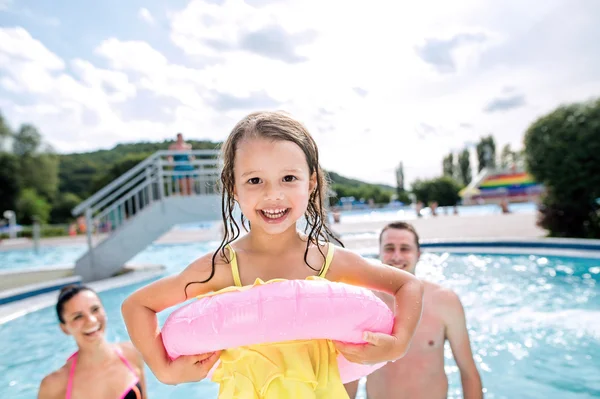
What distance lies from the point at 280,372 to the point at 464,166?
164 ft

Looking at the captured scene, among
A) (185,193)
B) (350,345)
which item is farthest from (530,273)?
(350,345)

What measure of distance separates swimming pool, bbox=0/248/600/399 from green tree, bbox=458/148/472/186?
41.0 meters

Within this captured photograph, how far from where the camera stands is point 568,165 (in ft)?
30.2

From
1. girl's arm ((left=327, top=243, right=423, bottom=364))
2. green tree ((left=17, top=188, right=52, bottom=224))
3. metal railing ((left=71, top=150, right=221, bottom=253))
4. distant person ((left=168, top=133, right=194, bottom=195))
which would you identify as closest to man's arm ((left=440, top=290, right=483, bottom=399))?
girl's arm ((left=327, top=243, right=423, bottom=364))

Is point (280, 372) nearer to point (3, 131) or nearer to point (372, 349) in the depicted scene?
point (372, 349)

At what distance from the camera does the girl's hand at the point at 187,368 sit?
1166 millimetres

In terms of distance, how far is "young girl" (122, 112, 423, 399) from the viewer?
1129 millimetres

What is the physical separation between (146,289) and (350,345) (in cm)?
56

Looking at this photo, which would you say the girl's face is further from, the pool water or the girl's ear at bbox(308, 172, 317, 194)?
the pool water

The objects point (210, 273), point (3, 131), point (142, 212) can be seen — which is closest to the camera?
point (210, 273)

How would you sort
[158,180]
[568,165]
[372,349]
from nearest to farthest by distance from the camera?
[372,349]
[568,165]
[158,180]

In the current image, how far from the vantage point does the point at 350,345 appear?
1152mm

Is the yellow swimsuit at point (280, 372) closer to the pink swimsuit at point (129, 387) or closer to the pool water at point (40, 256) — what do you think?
the pink swimsuit at point (129, 387)

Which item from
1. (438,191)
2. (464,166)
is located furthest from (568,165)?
(464,166)
